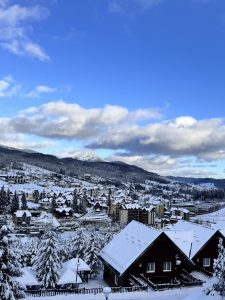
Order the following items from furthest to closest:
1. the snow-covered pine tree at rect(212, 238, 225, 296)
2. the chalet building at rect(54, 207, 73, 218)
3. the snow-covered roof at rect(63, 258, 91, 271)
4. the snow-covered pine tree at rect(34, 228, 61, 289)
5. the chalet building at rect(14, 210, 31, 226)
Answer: the chalet building at rect(54, 207, 73, 218) < the chalet building at rect(14, 210, 31, 226) < the snow-covered roof at rect(63, 258, 91, 271) < the snow-covered pine tree at rect(34, 228, 61, 289) < the snow-covered pine tree at rect(212, 238, 225, 296)

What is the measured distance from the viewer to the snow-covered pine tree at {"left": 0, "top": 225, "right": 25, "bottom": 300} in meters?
21.4

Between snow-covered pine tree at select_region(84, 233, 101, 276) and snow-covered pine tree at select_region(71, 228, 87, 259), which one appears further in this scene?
snow-covered pine tree at select_region(71, 228, 87, 259)

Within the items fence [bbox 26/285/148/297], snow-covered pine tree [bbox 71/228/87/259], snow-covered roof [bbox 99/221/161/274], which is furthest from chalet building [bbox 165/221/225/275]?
snow-covered pine tree [bbox 71/228/87/259]

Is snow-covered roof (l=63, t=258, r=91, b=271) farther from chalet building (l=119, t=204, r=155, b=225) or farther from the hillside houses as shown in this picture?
chalet building (l=119, t=204, r=155, b=225)

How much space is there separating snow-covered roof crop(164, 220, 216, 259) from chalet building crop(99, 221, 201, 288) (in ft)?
5.11

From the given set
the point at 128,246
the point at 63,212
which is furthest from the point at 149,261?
the point at 63,212

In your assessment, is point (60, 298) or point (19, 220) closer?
point (60, 298)

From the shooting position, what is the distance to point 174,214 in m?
173

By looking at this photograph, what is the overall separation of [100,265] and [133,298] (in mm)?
14242

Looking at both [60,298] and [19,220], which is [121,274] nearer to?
[60,298]

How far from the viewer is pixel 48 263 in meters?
32.2

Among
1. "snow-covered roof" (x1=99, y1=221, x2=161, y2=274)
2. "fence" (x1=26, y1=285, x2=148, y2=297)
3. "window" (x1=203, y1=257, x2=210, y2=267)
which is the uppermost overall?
"snow-covered roof" (x1=99, y1=221, x2=161, y2=274)

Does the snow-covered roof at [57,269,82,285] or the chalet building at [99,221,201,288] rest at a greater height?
the chalet building at [99,221,201,288]

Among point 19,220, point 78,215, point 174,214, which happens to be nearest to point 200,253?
point 19,220
